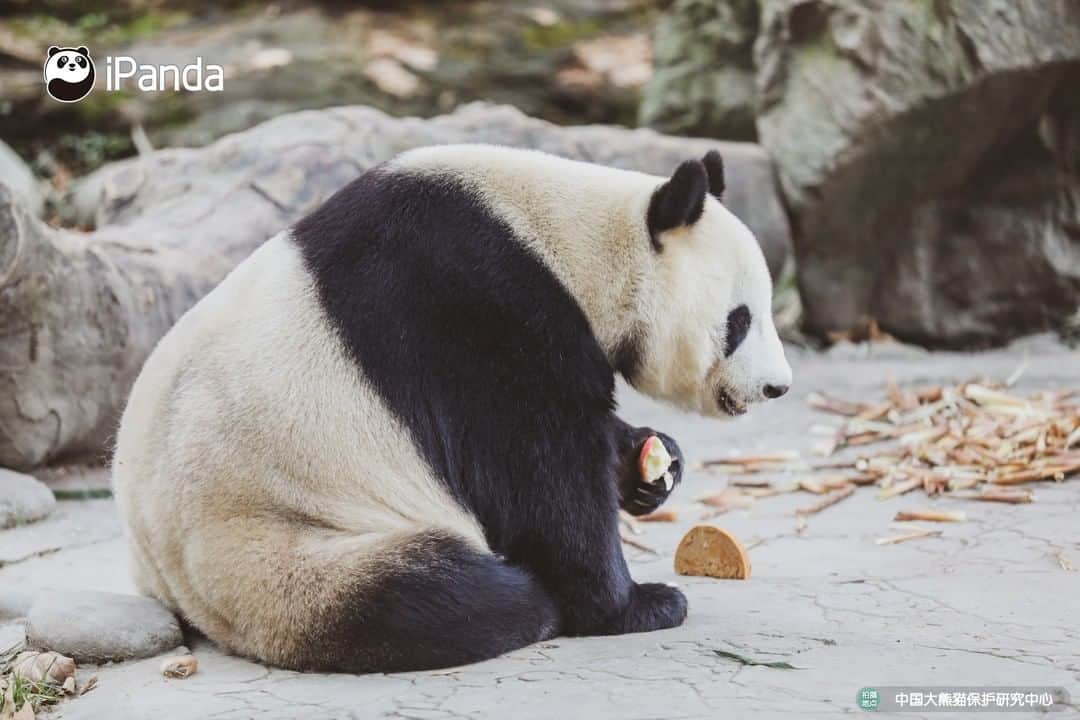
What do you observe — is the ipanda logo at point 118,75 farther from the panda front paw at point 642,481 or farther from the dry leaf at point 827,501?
the panda front paw at point 642,481

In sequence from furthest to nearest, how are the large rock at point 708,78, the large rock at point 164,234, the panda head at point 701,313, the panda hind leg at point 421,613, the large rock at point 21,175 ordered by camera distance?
the large rock at point 708,78 → the large rock at point 21,175 → the large rock at point 164,234 → the panda head at point 701,313 → the panda hind leg at point 421,613

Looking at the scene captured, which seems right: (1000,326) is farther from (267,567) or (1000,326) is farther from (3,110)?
(3,110)

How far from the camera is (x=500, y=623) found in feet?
10.7

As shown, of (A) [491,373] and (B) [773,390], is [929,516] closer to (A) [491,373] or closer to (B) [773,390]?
(B) [773,390]

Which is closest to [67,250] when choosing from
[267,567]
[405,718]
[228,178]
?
[228,178]

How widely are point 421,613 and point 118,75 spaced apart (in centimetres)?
836

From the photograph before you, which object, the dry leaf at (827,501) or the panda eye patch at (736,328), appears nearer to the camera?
the panda eye patch at (736,328)

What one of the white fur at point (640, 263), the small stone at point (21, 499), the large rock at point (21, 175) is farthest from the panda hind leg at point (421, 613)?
the large rock at point (21, 175)

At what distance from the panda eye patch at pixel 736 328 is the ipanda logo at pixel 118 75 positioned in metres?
7.32

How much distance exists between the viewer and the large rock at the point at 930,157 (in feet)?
24.2

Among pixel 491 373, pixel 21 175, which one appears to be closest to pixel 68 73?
pixel 21 175

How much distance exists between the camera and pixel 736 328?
3.71m

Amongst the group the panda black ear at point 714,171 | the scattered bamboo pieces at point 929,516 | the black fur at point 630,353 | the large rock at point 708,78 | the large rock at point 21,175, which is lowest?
the scattered bamboo pieces at point 929,516

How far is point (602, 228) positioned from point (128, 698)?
1761 millimetres
